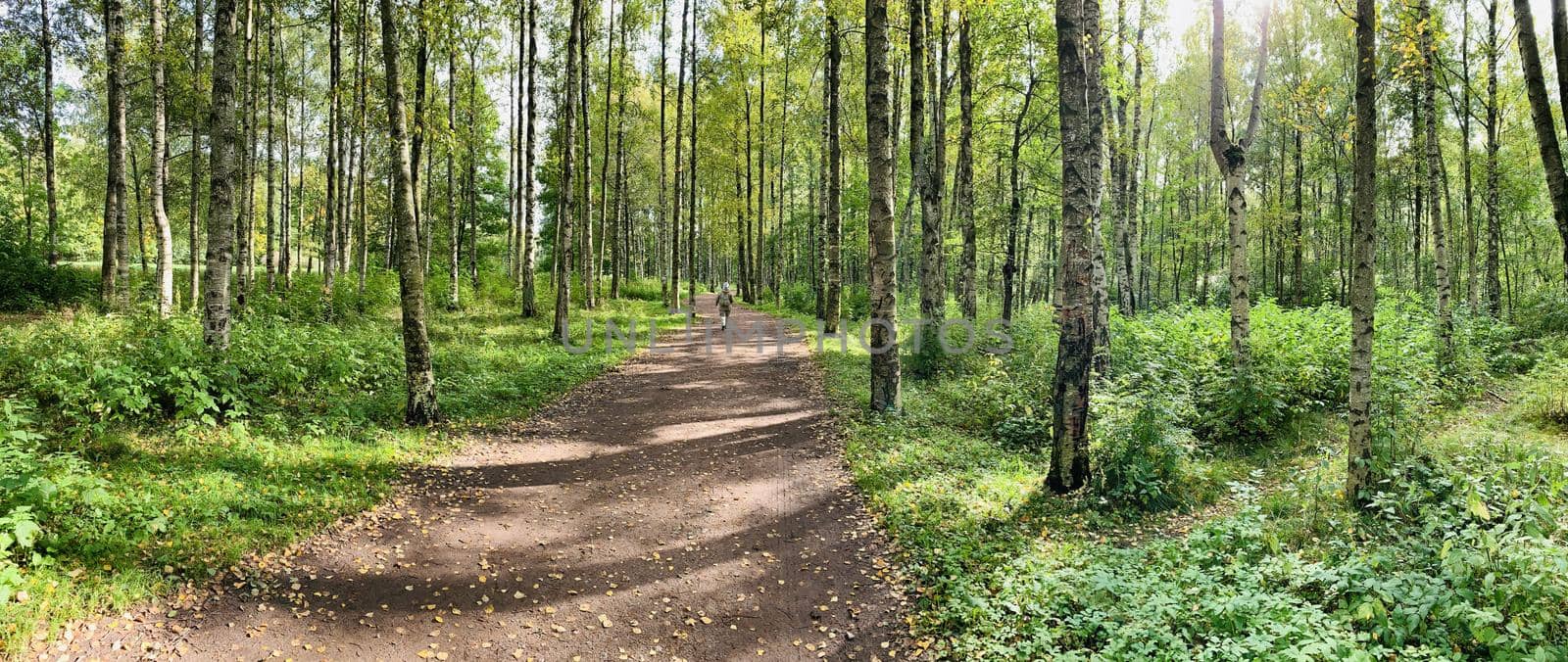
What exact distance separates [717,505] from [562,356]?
8462 millimetres

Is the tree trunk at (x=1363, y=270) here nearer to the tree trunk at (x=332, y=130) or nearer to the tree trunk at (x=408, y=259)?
the tree trunk at (x=408, y=259)

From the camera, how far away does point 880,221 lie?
34.5ft

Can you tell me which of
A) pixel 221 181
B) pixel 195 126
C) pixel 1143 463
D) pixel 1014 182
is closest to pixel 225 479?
pixel 221 181

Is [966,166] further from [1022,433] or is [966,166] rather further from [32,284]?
[32,284]

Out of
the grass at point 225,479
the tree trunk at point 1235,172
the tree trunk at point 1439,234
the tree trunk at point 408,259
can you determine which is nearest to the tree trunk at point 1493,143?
the tree trunk at point 1439,234

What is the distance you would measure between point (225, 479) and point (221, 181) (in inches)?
215

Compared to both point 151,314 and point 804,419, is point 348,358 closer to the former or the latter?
point 151,314

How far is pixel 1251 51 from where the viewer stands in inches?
1150

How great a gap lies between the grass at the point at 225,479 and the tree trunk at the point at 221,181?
3.11 ft

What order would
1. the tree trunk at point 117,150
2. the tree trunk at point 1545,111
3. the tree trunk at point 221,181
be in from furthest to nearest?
the tree trunk at point 117,150 → the tree trunk at point 221,181 → the tree trunk at point 1545,111

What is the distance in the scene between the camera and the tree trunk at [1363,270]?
6145 mm

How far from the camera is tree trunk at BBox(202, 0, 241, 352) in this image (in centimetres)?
923

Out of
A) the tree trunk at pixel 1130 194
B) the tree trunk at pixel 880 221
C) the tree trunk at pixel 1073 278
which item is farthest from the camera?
the tree trunk at pixel 1130 194

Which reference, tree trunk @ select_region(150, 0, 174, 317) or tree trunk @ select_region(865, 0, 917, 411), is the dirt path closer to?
tree trunk @ select_region(865, 0, 917, 411)
